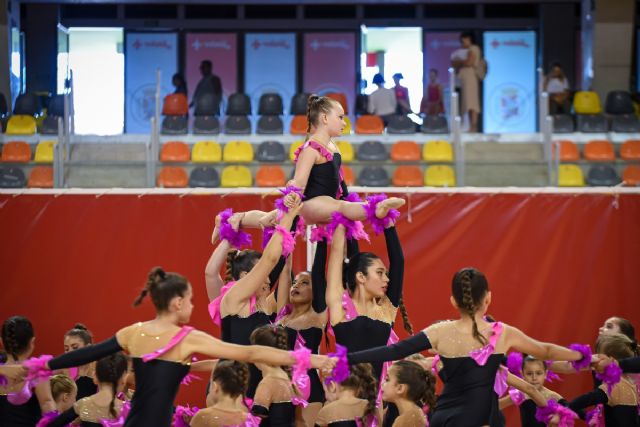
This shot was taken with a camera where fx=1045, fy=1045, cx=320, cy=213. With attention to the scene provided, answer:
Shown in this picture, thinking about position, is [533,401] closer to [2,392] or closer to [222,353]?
[222,353]

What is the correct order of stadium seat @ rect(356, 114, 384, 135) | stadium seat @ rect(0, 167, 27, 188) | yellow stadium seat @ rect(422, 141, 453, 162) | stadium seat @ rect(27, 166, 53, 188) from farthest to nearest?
stadium seat @ rect(356, 114, 384, 135) < yellow stadium seat @ rect(422, 141, 453, 162) < stadium seat @ rect(0, 167, 27, 188) < stadium seat @ rect(27, 166, 53, 188)

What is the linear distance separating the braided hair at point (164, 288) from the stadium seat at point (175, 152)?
28.6 ft

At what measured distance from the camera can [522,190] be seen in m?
9.09

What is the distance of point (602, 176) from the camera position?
12914 millimetres

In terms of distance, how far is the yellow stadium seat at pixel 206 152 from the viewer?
13.4 metres

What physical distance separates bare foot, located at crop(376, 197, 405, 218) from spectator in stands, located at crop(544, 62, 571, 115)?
412 inches

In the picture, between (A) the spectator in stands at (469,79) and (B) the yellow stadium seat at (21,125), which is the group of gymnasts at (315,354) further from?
(A) the spectator in stands at (469,79)

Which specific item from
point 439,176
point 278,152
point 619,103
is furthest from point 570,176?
point 278,152

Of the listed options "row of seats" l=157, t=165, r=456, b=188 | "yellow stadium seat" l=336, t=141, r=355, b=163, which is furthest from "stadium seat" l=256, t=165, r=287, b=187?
"yellow stadium seat" l=336, t=141, r=355, b=163

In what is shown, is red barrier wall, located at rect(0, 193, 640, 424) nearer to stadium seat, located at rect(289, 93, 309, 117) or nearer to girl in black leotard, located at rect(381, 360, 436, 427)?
girl in black leotard, located at rect(381, 360, 436, 427)

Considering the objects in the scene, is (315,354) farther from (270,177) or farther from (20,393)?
(270,177)

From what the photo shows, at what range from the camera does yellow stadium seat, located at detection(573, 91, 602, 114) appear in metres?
15.4

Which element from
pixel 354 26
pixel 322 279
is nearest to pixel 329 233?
pixel 322 279

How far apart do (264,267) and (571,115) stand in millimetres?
10274
